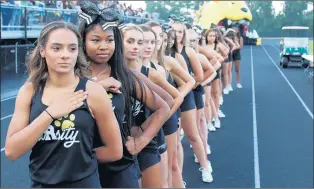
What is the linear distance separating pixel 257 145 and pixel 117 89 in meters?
5.01

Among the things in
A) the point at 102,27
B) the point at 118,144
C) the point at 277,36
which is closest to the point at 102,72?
the point at 102,27

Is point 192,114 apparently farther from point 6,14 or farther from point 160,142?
point 6,14

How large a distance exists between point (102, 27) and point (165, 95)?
749mm

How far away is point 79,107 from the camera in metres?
2.01

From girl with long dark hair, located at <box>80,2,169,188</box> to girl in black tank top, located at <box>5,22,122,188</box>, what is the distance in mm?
Result: 240

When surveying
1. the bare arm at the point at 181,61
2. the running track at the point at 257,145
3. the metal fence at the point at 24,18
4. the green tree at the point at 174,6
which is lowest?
the running track at the point at 257,145

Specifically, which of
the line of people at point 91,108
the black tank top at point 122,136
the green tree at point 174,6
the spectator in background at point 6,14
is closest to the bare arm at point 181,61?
the line of people at point 91,108

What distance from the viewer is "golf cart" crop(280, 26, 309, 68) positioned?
19.7m

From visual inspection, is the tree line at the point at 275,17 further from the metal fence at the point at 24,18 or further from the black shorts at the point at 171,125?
the black shorts at the point at 171,125

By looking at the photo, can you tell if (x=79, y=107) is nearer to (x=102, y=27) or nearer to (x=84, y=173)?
(x=84, y=173)

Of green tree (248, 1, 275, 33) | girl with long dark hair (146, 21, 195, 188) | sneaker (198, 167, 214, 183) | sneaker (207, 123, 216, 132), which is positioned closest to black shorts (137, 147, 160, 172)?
girl with long dark hair (146, 21, 195, 188)

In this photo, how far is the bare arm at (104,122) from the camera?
2070 mm

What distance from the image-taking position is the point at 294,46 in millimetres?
19688

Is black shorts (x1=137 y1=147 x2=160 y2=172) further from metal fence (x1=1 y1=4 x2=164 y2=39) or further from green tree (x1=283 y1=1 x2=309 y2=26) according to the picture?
green tree (x1=283 y1=1 x2=309 y2=26)
